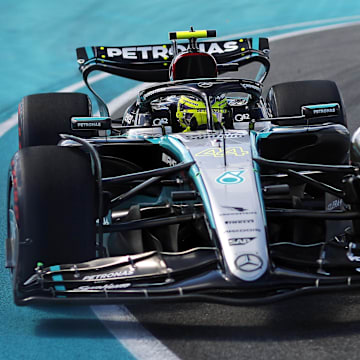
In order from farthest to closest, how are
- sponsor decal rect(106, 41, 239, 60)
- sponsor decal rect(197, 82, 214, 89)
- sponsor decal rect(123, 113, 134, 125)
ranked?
sponsor decal rect(106, 41, 239, 60)
sponsor decal rect(123, 113, 134, 125)
sponsor decal rect(197, 82, 214, 89)

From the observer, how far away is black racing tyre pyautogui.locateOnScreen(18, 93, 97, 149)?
644 cm

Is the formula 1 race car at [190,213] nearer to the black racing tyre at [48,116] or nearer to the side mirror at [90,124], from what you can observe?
the side mirror at [90,124]

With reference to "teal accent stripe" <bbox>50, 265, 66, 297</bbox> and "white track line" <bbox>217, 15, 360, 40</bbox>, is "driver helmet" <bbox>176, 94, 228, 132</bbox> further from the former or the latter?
"white track line" <bbox>217, 15, 360, 40</bbox>

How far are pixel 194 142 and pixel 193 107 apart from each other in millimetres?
939

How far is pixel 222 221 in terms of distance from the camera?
4.15m

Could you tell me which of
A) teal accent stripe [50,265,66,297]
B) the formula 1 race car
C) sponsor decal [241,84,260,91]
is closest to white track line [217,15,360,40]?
sponsor decal [241,84,260,91]

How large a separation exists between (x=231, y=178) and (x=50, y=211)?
1052 mm

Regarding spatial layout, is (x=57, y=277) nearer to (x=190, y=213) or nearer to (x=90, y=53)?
(x=190, y=213)

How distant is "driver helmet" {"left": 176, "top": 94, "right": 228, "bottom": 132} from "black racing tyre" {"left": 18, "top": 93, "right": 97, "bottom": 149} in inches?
32.6

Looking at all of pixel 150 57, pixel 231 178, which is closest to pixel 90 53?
pixel 150 57

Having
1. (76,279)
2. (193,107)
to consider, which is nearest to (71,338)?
(76,279)

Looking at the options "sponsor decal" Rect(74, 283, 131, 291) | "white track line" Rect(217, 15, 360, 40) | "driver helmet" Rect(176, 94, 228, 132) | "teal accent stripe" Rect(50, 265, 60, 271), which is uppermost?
"white track line" Rect(217, 15, 360, 40)

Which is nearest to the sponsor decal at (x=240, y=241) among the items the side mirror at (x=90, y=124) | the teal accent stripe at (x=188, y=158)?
the teal accent stripe at (x=188, y=158)

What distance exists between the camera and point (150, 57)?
7.71 metres
